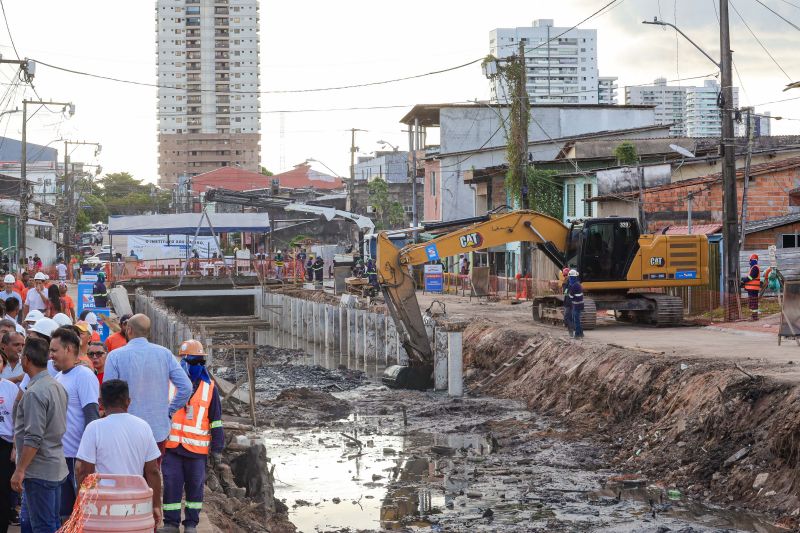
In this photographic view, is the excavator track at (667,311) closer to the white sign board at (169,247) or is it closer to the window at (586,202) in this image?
the window at (586,202)

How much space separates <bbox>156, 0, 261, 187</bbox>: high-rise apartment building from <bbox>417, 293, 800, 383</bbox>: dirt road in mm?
141939

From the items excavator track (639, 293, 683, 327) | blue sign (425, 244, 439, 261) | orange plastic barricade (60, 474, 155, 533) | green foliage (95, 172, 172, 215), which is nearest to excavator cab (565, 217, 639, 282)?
excavator track (639, 293, 683, 327)

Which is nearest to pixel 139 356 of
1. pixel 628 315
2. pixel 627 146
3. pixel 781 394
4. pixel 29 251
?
pixel 781 394

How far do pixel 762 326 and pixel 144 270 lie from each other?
3358 centimetres

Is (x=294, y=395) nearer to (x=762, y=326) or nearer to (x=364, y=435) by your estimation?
(x=364, y=435)

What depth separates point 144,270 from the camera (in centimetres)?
5219

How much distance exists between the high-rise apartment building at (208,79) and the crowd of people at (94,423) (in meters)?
164

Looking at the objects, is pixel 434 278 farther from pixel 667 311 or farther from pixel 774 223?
pixel 667 311

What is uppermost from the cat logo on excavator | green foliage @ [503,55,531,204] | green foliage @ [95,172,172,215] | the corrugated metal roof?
green foliage @ [95,172,172,215]

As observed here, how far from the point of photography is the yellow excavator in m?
26.3

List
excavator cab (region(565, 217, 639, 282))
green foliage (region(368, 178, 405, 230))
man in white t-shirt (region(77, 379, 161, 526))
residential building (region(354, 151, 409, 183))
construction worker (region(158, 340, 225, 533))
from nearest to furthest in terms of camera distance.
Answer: man in white t-shirt (region(77, 379, 161, 526)) < construction worker (region(158, 340, 225, 533)) < excavator cab (region(565, 217, 639, 282)) < green foliage (region(368, 178, 405, 230)) < residential building (region(354, 151, 409, 183))

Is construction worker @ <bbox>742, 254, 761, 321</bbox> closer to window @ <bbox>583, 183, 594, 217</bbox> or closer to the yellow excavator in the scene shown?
the yellow excavator

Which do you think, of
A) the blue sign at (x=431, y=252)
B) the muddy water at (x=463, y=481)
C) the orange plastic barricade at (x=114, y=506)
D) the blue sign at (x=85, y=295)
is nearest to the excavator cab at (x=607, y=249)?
the blue sign at (x=431, y=252)

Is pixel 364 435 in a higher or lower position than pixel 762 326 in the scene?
lower
